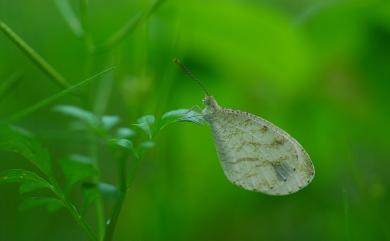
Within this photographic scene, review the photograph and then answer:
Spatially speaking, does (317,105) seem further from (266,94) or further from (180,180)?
(180,180)

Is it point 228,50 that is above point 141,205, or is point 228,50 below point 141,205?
above

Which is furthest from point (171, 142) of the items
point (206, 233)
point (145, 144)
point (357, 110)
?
point (145, 144)

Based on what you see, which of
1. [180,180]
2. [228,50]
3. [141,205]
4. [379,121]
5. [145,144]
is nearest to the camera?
[145,144]

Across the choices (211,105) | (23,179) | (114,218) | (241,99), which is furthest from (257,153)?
(241,99)

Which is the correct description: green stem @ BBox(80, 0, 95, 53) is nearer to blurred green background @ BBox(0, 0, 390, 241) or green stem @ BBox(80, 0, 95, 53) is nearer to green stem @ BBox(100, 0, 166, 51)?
green stem @ BBox(100, 0, 166, 51)

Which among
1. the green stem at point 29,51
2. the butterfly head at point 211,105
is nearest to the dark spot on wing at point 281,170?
the butterfly head at point 211,105

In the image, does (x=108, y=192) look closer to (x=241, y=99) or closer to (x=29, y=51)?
(x=29, y=51)

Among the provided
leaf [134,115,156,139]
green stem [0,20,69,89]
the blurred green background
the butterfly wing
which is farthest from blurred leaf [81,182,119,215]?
the blurred green background
